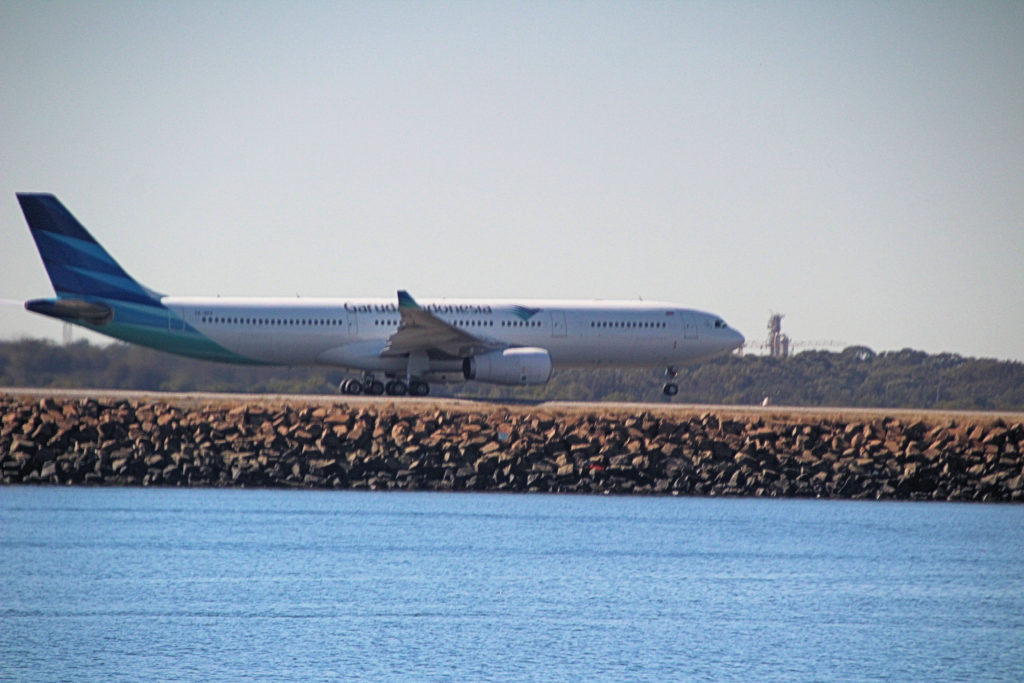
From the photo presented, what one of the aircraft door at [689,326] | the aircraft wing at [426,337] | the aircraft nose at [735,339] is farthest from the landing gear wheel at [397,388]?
the aircraft nose at [735,339]

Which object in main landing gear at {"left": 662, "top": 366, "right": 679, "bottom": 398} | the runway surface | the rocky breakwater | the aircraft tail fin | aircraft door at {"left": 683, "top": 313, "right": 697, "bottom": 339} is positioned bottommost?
the rocky breakwater

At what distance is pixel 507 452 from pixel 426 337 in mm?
7301

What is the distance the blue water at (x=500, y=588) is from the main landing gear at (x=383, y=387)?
8224 millimetres

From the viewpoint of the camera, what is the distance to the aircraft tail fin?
167ft

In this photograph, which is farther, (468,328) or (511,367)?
(468,328)

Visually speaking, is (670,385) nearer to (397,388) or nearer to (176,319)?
(397,388)

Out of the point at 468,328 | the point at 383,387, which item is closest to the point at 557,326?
the point at 468,328

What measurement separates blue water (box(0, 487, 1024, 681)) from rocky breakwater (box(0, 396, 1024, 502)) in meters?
0.65

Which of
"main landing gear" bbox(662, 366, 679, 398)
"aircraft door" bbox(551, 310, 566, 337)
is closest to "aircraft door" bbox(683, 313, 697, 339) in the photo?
"main landing gear" bbox(662, 366, 679, 398)

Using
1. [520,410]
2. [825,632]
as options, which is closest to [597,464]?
[520,410]

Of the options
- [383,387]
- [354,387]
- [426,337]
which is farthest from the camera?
[354,387]

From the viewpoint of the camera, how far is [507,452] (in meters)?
44.0

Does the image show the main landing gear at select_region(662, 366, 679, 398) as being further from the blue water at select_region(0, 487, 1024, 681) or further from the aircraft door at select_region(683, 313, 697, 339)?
the blue water at select_region(0, 487, 1024, 681)

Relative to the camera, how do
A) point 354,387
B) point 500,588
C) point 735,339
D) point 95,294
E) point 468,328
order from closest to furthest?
point 500,588 → point 95,294 → point 468,328 → point 354,387 → point 735,339
